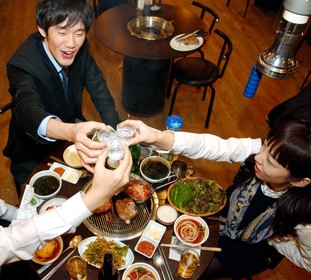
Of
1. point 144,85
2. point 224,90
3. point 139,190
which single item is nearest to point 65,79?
point 139,190

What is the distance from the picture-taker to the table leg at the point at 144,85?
3531mm

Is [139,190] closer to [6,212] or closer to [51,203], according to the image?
[51,203]

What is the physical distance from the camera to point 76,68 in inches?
94.6

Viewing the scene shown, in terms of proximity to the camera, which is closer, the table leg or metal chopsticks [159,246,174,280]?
metal chopsticks [159,246,174,280]

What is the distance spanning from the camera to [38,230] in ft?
4.36

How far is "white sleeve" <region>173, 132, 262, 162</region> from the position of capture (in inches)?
76.5

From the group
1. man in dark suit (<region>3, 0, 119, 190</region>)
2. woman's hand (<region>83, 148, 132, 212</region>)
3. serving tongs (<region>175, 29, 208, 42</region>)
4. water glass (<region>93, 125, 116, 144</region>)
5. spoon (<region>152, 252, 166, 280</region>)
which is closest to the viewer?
woman's hand (<region>83, 148, 132, 212</region>)

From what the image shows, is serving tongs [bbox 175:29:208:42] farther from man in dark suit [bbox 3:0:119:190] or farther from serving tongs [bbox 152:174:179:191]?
serving tongs [bbox 152:174:179:191]

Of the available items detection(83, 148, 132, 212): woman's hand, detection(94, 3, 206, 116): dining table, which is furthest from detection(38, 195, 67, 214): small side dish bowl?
detection(94, 3, 206, 116): dining table

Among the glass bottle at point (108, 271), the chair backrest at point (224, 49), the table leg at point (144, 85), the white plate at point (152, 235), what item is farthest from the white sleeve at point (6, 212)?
the chair backrest at point (224, 49)

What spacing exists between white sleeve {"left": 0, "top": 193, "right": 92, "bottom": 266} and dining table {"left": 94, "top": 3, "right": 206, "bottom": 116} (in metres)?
1.99

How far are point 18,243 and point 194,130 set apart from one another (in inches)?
116

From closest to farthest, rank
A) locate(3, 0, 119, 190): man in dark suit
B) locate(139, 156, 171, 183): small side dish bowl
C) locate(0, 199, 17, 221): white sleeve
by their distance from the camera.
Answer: locate(3, 0, 119, 190): man in dark suit
locate(0, 199, 17, 221): white sleeve
locate(139, 156, 171, 183): small side dish bowl

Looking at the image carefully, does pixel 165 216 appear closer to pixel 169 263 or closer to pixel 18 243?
pixel 169 263
